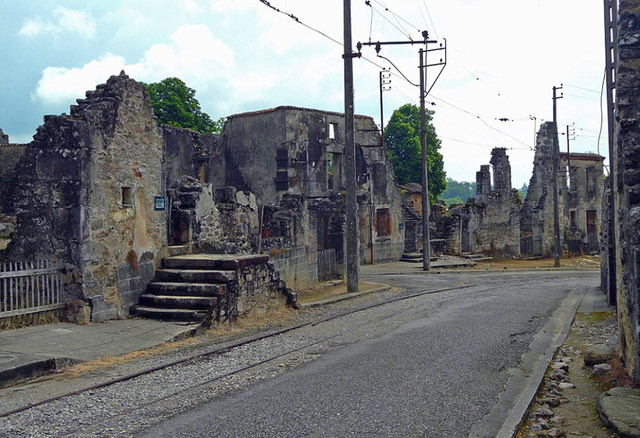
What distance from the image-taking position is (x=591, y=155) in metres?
45.0

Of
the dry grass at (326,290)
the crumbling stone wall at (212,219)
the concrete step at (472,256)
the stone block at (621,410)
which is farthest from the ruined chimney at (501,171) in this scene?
the stone block at (621,410)

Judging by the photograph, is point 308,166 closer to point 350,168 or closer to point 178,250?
point 350,168

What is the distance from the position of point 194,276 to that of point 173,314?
108cm

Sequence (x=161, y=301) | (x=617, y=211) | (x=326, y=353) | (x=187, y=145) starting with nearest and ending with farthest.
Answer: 1. (x=617, y=211)
2. (x=326, y=353)
3. (x=161, y=301)
4. (x=187, y=145)

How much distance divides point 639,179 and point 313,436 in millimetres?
4163

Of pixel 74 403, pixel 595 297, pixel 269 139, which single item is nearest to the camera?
pixel 74 403

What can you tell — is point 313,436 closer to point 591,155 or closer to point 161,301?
point 161,301

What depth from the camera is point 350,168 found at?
17.4 meters

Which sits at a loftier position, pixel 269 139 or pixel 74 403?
pixel 269 139

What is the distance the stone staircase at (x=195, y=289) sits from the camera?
11.1 meters

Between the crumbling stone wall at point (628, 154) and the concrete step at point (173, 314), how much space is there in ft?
22.3

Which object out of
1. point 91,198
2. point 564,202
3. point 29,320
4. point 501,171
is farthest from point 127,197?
point 564,202

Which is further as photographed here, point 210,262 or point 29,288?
point 210,262

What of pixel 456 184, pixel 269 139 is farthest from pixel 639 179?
pixel 456 184
